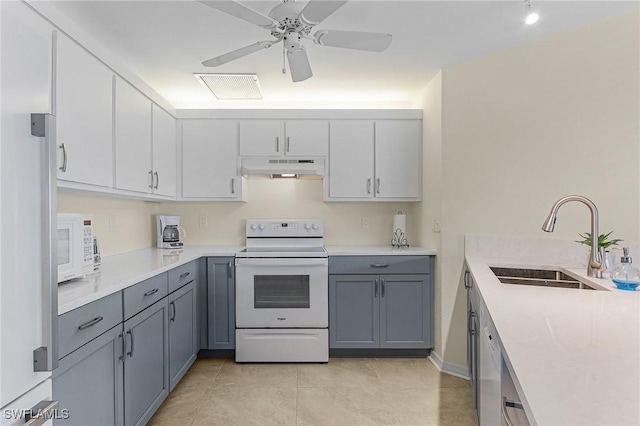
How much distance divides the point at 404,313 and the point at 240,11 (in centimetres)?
252

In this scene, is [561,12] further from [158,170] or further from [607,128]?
[158,170]

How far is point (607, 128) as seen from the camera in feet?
7.98

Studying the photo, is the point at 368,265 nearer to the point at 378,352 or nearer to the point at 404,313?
the point at 404,313

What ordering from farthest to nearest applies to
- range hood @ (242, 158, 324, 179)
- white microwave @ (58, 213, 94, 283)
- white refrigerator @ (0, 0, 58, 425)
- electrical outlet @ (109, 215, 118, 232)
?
1. range hood @ (242, 158, 324, 179)
2. electrical outlet @ (109, 215, 118, 232)
3. white microwave @ (58, 213, 94, 283)
4. white refrigerator @ (0, 0, 58, 425)

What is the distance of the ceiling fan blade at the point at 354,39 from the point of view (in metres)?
1.88

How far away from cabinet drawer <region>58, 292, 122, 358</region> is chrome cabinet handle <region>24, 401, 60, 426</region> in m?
0.40

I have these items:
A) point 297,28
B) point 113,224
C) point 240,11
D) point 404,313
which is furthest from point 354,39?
point 113,224

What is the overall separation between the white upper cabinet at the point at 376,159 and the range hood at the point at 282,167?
0.15 meters

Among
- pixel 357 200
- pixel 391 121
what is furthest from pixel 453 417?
pixel 391 121

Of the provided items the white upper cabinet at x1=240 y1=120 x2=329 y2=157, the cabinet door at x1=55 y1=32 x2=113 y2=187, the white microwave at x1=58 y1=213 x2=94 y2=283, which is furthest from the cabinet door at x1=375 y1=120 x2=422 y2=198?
the white microwave at x1=58 y1=213 x2=94 y2=283

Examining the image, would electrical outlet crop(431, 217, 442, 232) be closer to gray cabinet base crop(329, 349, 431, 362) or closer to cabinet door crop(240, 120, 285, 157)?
gray cabinet base crop(329, 349, 431, 362)

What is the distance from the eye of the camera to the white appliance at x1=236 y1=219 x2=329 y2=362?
308cm

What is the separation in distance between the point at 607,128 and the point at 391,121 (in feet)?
5.28

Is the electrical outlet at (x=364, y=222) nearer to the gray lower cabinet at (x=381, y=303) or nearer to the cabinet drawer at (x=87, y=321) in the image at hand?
the gray lower cabinet at (x=381, y=303)
